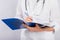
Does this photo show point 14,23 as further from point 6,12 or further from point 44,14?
point 6,12

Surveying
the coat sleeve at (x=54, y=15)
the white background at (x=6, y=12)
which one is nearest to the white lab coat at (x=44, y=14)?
the coat sleeve at (x=54, y=15)

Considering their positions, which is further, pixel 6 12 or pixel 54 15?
pixel 6 12

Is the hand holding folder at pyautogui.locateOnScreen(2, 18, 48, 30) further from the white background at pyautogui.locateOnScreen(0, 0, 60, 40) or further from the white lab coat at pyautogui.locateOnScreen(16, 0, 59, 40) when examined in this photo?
the white background at pyautogui.locateOnScreen(0, 0, 60, 40)

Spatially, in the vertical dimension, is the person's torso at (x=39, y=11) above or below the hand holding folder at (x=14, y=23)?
above

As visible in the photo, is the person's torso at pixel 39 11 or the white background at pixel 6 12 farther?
the white background at pixel 6 12

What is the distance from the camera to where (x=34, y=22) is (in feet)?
2.57

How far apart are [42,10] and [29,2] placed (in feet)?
0.41

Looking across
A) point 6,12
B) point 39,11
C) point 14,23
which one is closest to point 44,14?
point 39,11

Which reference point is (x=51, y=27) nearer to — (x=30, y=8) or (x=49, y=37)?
(x=49, y=37)

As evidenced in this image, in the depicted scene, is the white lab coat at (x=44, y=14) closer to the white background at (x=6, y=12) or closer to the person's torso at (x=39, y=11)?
the person's torso at (x=39, y=11)

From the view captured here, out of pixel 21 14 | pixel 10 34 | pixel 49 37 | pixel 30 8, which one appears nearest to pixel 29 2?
pixel 30 8

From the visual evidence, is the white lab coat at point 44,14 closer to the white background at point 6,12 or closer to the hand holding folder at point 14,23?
the hand holding folder at point 14,23

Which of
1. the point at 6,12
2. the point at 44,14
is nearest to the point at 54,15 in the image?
the point at 44,14

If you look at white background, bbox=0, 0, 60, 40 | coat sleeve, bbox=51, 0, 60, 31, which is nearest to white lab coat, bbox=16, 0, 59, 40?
coat sleeve, bbox=51, 0, 60, 31
